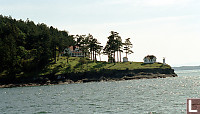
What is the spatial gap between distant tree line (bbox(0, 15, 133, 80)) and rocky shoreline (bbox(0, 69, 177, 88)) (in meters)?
11.6

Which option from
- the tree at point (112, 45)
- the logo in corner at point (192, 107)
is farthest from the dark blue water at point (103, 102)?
the tree at point (112, 45)

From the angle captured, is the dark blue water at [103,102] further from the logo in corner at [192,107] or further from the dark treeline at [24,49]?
the dark treeline at [24,49]

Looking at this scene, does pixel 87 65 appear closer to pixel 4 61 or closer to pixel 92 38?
pixel 92 38

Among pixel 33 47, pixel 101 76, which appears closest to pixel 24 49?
pixel 33 47

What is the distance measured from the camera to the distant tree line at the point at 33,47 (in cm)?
12593

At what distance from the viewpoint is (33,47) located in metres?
152

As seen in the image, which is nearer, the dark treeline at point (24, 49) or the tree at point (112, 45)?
the dark treeline at point (24, 49)

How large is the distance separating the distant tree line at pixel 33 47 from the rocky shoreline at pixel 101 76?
11.6 metres

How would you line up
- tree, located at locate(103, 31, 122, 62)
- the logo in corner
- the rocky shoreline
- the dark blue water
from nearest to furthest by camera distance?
1. the logo in corner
2. the dark blue water
3. the rocky shoreline
4. tree, located at locate(103, 31, 122, 62)

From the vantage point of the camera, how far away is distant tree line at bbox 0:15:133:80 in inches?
4958

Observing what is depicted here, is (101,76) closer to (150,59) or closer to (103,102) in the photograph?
(150,59)

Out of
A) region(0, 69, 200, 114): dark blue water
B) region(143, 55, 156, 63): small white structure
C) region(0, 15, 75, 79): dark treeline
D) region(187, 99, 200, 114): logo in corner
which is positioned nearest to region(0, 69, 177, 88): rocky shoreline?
region(0, 15, 75, 79): dark treeline

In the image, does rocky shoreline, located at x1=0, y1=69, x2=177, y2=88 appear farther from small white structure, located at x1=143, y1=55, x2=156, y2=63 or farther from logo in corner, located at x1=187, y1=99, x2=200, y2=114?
logo in corner, located at x1=187, y1=99, x2=200, y2=114

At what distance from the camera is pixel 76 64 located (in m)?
152
